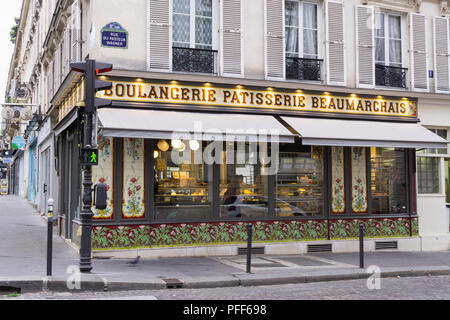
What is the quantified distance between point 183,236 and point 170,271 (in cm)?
208

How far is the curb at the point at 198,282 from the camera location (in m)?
8.27

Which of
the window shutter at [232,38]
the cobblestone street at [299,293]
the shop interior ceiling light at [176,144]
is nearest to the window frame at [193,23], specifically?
the window shutter at [232,38]

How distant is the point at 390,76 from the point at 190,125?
6.32m

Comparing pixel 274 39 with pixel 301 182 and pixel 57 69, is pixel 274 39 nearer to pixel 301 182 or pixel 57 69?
pixel 301 182

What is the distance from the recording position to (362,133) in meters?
13.0

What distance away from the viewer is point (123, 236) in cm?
1144

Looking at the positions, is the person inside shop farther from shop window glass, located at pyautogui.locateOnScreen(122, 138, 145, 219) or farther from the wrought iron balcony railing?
the wrought iron balcony railing

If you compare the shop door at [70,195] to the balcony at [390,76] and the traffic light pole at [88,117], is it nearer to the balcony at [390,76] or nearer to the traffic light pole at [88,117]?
the traffic light pole at [88,117]

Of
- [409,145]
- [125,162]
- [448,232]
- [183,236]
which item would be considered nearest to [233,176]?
[183,236]

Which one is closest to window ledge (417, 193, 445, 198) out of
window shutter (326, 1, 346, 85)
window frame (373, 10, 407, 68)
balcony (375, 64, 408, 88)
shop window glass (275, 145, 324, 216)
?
balcony (375, 64, 408, 88)

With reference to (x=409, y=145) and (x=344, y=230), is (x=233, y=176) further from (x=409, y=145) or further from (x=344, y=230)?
(x=409, y=145)

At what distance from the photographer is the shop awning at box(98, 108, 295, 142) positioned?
35.3ft

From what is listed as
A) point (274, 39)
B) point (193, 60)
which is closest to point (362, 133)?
point (274, 39)

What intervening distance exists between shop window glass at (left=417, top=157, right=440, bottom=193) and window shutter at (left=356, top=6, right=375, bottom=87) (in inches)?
118
